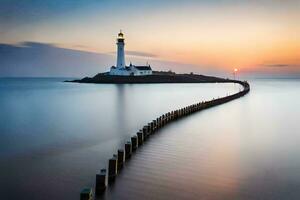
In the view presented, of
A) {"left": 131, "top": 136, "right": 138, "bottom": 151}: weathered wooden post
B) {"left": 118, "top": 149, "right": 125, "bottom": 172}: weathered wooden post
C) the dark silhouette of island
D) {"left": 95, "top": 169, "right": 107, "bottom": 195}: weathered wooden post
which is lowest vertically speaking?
{"left": 95, "top": 169, "right": 107, "bottom": 195}: weathered wooden post

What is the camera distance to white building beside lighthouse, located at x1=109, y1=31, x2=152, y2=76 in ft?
299

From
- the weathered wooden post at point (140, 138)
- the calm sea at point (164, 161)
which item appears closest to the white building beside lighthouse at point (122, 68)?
the calm sea at point (164, 161)

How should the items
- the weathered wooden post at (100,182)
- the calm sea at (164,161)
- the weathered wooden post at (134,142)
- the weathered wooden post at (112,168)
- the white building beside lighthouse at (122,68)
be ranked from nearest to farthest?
the weathered wooden post at (100,182)
the calm sea at (164,161)
the weathered wooden post at (112,168)
the weathered wooden post at (134,142)
the white building beside lighthouse at (122,68)

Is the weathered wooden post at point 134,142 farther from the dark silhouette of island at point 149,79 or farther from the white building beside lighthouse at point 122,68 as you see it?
the dark silhouette of island at point 149,79

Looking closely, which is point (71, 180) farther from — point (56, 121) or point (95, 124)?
point (56, 121)

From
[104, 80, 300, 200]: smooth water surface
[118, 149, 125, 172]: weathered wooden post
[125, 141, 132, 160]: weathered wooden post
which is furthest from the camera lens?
[125, 141, 132, 160]: weathered wooden post

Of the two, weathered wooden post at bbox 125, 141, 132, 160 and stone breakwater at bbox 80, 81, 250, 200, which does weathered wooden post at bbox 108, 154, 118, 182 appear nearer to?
stone breakwater at bbox 80, 81, 250, 200

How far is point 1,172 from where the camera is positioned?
11.0 m

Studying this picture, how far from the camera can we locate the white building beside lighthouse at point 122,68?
3583 inches

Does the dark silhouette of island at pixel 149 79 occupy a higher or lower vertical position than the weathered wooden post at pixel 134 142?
higher

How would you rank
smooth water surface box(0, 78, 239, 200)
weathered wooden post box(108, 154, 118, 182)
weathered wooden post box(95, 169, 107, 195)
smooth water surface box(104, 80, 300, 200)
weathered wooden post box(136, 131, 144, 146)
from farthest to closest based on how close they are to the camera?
weathered wooden post box(136, 131, 144, 146)
weathered wooden post box(108, 154, 118, 182)
smooth water surface box(0, 78, 239, 200)
smooth water surface box(104, 80, 300, 200)
weathered wooden post box(95, 169, 107, 195)

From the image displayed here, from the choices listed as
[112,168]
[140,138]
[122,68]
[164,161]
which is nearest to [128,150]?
[164,161]

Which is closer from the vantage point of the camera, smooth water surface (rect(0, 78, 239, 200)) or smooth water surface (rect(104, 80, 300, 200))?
smooth water surface (rect(104, 80, 300, 200))

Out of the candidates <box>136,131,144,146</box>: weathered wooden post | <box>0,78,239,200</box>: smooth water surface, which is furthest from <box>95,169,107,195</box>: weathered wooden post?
<box>136,131,144,146</box>: weathered wooden post
